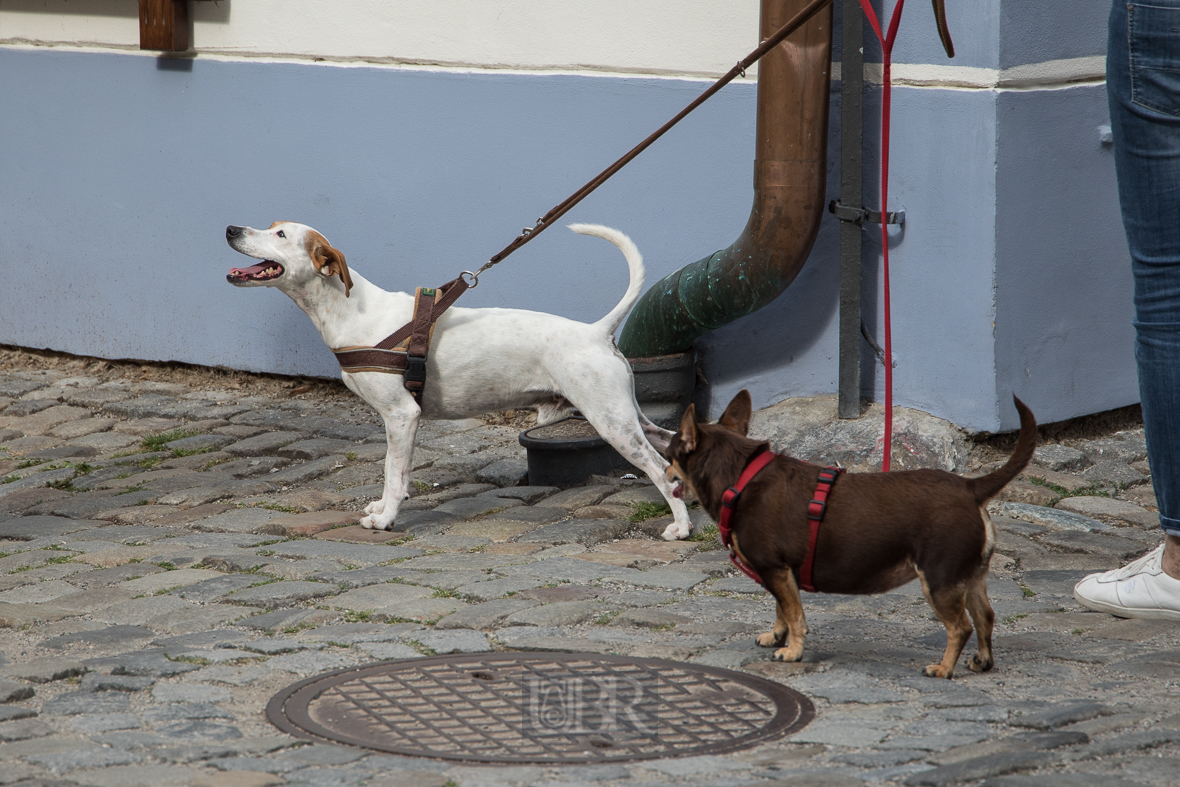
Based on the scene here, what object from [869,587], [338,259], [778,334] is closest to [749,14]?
[778,334]

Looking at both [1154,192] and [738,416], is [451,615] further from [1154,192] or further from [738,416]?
[1154,192]

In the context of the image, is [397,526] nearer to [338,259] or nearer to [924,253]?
[338,259]

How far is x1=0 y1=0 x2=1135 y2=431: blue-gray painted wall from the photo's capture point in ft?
18.4

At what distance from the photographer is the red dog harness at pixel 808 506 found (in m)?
3.40

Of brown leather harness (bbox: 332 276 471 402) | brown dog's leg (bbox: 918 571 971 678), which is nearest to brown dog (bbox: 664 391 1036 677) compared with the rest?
brown dog's leg (bbox: 918 571 971 678)

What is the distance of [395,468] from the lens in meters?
5.21

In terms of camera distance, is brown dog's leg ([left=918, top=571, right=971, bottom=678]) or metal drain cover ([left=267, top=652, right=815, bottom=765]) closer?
metal drain cover ([left=267, top=652, right=815, bottom=765])

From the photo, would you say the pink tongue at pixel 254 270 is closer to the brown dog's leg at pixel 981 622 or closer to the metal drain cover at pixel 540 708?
the metal drain cover at pixel 540 708

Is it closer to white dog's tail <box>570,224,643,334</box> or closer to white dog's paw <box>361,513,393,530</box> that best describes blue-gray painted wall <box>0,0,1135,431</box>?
white dog's tail <box>570,224,643,334</box>

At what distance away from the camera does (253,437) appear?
6750 mm

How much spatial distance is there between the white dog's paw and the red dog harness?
1.97 meters

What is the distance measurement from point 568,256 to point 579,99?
2.53 feet

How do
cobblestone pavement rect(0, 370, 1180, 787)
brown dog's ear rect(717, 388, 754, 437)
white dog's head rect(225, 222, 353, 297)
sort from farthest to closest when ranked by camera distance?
white dog's head rect(225, 222, 353, 297), brown dog's ear rect(717, 388, 754, 437), cobblestone pavement rect(0, 370, 1180, 787)

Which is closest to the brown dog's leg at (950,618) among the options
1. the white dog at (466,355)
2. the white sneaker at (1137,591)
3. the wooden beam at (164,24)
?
the white sneaker at (1137,591)
